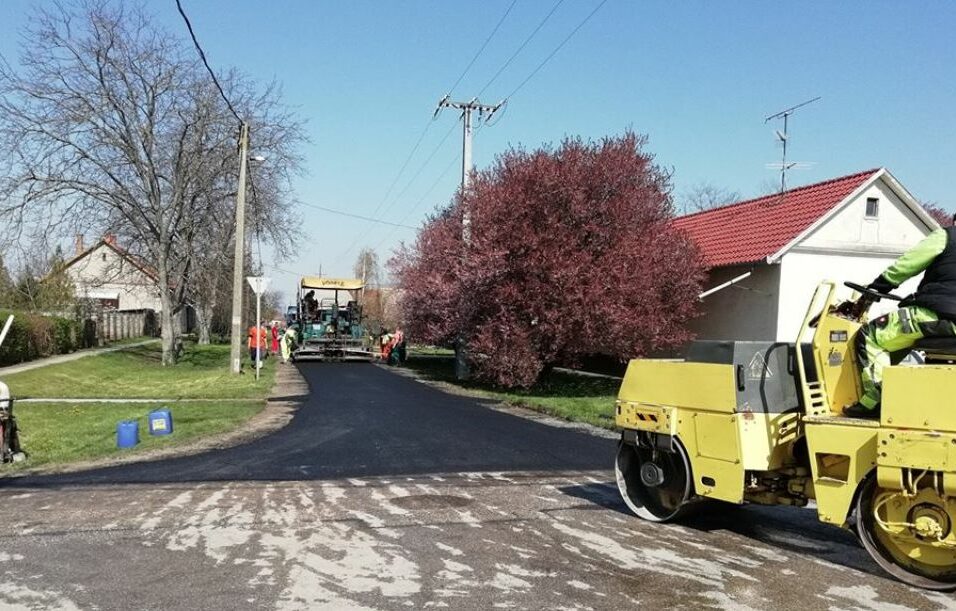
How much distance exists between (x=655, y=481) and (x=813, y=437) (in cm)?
155

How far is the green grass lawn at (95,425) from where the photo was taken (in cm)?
1065

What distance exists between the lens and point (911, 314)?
16.4 ft

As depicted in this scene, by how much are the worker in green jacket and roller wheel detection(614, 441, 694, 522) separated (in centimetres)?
143

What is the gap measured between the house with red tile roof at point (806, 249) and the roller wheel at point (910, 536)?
1611 cm

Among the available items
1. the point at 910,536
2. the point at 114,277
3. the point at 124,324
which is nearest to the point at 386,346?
the point at 114,277

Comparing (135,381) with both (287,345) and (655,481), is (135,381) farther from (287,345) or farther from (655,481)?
(655,481)

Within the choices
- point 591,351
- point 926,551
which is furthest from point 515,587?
point 591,351

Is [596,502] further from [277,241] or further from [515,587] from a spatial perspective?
[277,241]

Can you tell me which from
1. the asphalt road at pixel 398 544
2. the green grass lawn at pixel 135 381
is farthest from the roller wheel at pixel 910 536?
the green grass lawn at pixel 135 381

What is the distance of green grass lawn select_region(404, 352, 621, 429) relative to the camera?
47.6ft

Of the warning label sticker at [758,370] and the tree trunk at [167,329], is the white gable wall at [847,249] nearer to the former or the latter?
the warning label sticker at [758,370]

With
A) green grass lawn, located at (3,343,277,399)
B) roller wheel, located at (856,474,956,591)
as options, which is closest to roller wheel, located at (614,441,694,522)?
roller wheel, located at (856,474,956,591)

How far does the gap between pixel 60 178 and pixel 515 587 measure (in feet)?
95.1

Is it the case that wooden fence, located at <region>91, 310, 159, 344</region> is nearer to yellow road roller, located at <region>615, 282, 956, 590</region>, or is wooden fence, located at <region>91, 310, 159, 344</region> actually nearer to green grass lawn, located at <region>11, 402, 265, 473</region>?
green grass lawn, located at <region>11, 402, 265, 473</region>
